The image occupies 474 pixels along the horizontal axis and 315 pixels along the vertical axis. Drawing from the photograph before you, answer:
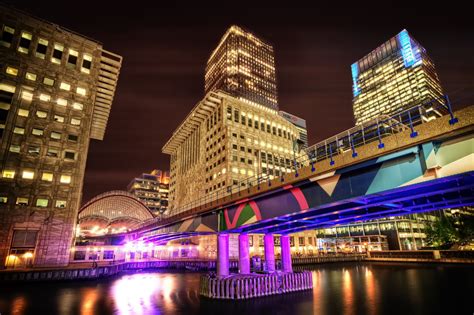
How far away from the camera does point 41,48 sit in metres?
51.1

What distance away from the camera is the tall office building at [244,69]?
451 feet

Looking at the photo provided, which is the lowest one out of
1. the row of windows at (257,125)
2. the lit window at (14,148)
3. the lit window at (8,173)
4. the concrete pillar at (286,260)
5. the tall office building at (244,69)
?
the concrete pillar at (286,260)

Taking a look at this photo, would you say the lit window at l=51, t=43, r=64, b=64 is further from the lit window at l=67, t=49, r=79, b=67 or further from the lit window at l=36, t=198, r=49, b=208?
the lit window at l=36, t=198, r=49, b=208

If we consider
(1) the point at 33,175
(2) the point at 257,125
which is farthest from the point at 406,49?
(1) the point at 33,175

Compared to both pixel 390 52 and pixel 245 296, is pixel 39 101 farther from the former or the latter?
pixel 390 52

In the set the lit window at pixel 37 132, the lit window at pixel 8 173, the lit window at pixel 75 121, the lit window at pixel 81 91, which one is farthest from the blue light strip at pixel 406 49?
the lit window at pixel 8 173

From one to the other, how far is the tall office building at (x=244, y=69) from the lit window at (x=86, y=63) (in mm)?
82253

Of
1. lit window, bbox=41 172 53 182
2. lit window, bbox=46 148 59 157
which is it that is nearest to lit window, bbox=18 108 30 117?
lit window, bbox=46 148 59 157

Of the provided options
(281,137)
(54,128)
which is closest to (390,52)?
(281,137)

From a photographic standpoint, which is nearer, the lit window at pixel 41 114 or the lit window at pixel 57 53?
the lit window at pixel 41 114

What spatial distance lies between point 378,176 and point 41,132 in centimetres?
5458

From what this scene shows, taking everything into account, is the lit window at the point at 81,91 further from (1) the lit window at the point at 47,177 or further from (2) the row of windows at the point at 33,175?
(1) the lit window at the point at 47,177

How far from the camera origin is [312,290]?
77.7 feet

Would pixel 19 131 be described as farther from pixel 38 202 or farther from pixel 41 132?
pixel 38 202
